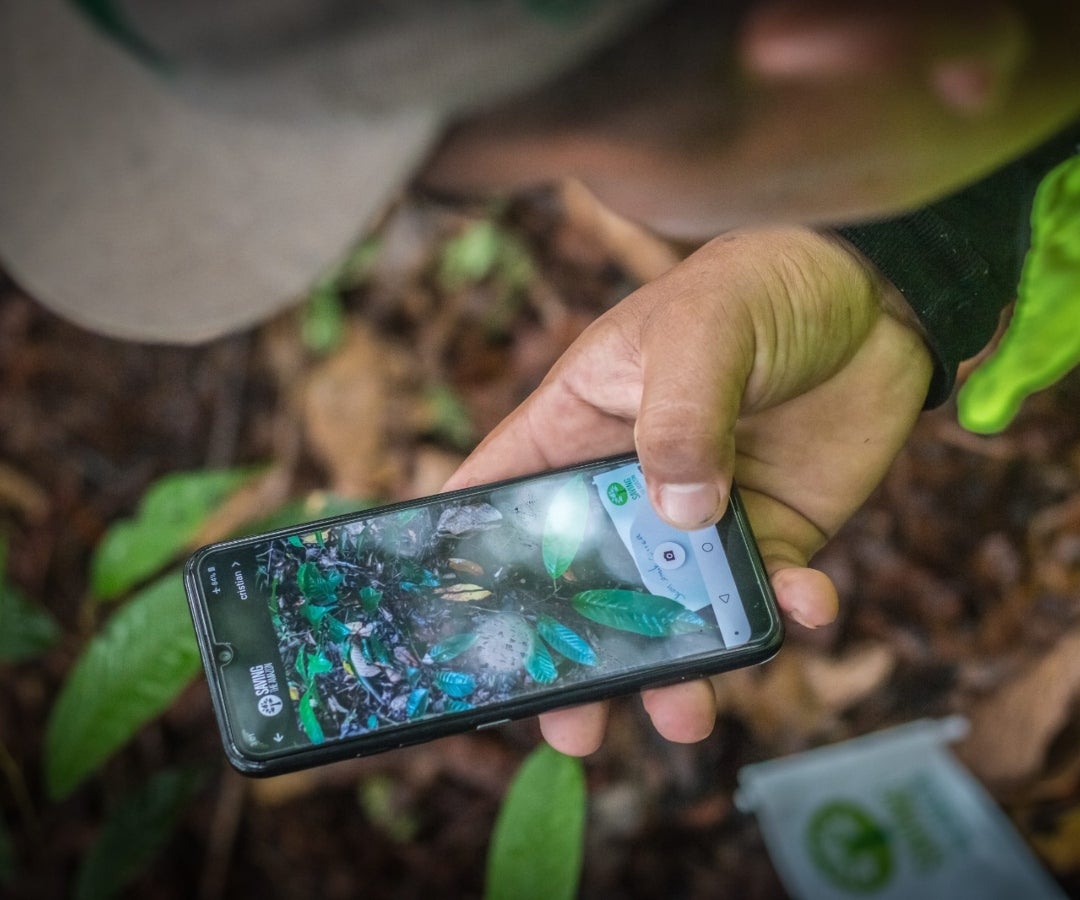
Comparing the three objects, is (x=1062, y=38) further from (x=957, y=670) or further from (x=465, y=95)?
(x=957, y=670)

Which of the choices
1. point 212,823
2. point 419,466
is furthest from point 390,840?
point 419,466

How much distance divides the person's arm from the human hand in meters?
0.05

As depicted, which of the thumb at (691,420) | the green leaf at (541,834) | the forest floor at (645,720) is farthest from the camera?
the forest floor at (645,720)

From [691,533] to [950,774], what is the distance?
1.86ft

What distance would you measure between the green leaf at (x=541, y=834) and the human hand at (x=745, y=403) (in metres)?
0.10

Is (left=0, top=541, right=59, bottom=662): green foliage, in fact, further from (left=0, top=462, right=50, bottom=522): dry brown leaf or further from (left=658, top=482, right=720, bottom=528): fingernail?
(left=658, top=482, right=720, bottom=528): fingernail

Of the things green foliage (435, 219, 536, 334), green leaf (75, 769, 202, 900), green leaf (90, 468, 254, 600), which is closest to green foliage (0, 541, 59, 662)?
green leaf (90, 468, 254, 600)

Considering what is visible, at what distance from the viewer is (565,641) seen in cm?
71

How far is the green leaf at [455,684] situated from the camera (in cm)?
70

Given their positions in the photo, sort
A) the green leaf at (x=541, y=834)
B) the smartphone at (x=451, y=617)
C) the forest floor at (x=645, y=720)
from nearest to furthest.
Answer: the smartphone at (x=451, y=617), the green leaf at (x=541, y=834), the forest floor at (x=645, y=720)

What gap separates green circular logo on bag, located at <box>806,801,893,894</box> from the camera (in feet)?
3.34

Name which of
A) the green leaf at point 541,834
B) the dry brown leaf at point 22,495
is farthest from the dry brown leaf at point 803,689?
the dry brown leaf at point 22,495

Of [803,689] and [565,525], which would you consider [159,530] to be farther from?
[803,689]

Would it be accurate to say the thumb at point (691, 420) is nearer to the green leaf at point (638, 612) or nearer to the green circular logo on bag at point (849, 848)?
the green leaf at point (638, 612)
